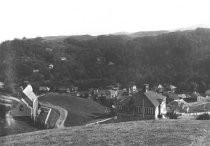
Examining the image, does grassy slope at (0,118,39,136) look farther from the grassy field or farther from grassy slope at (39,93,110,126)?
grassy slope at (39,93,110,126)

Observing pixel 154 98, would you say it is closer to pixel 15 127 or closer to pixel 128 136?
pixel 15 127

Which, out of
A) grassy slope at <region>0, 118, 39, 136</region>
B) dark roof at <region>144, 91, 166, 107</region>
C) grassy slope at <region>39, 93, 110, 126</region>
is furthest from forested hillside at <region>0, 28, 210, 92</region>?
grassy slope at <region>0, 118, 39, 136</region>

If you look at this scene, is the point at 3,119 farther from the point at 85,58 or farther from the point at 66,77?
the point at 85,58

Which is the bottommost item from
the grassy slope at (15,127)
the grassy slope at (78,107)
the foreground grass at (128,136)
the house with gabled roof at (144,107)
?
the grassy slope at (78,107)

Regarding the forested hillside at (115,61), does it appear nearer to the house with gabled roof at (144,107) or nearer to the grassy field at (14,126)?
the house with gabled roof at (144,107)

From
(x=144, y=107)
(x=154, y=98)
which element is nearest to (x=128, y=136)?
(x=144, y=107)

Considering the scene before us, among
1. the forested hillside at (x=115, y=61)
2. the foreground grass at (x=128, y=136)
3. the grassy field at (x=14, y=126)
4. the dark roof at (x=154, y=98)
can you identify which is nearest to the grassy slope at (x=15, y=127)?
the grassy field at (x=14, y=126)
